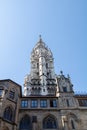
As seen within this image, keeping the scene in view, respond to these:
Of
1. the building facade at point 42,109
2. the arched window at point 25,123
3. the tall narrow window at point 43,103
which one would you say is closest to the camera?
the building facade at point 42,109

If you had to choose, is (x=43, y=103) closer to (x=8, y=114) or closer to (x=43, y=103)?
(x=43, y=103)

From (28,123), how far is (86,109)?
45.9 ft

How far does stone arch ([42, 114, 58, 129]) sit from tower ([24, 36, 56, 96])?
109ft

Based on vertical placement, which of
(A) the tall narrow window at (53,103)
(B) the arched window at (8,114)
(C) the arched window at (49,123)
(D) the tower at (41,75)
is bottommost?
(C) the arched window at (49,123)

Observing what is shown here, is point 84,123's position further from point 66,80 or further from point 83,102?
point 66,80

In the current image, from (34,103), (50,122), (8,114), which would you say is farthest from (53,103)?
(8,114)

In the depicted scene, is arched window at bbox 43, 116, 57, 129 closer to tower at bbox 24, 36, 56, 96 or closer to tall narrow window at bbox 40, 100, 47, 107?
tall narrow window at bbox 40, 100, 47, 107

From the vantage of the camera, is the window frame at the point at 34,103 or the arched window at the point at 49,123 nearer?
the arched window at the point at 49,123

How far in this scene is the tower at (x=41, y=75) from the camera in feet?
236

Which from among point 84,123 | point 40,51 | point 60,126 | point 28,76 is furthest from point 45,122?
point 40,51

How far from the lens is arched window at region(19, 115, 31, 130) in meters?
34.2

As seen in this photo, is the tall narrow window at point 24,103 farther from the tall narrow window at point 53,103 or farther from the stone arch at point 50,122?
the tall narrow window at point 53,103

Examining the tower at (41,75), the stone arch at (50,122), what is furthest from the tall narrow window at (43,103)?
the tower at (41,75)

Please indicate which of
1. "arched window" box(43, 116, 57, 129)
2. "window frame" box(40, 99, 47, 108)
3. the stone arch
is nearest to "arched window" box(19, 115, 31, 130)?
the stone arch
